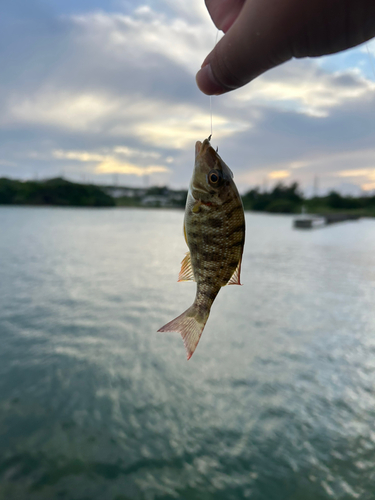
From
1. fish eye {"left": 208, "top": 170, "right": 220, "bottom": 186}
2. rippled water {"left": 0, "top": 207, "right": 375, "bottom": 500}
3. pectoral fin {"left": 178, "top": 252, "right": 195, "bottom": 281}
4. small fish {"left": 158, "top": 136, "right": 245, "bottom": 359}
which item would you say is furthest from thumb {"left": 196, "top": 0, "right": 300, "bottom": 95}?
rippled water {"left": 0, "top": 207, "right": 375, "bottom": 500}

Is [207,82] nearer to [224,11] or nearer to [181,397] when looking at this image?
[224,11]

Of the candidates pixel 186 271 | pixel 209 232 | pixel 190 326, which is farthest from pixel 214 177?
pixel 190 326

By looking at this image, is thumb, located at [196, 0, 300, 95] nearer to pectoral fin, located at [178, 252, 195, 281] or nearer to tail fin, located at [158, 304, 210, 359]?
pectoral fin, located at [178, 252, 195, 281]

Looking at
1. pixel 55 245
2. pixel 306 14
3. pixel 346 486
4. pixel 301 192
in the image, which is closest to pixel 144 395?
pixel 346 486

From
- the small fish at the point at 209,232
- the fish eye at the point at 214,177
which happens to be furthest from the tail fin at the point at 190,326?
the fish eye at the point at 214,177

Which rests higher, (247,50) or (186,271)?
(247,50)
